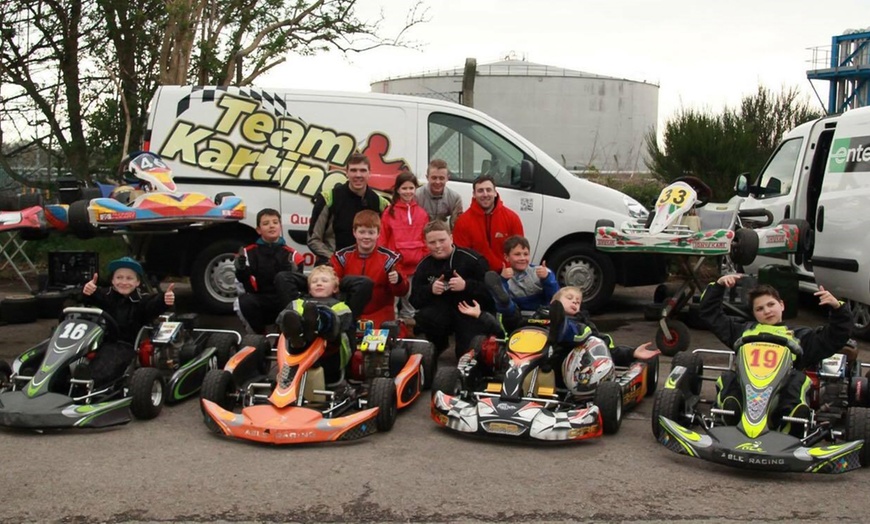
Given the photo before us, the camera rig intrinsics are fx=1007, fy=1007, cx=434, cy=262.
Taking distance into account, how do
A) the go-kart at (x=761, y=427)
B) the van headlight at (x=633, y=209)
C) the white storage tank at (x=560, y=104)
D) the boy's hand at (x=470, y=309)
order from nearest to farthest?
the go-kart at (x=761, y=427), the boy's hand at (x=470, y=309), the van headlight at (x=633, y=209), the white storage tank at (x=560, y=104)

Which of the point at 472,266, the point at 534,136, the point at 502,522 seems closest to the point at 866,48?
the point at 534,136

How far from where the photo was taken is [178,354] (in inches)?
301

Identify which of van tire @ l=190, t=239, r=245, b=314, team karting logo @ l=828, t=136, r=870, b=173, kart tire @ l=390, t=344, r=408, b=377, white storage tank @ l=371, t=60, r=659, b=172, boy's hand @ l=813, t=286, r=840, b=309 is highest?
white storage tank @ l=371, t=60, r=659, b=172

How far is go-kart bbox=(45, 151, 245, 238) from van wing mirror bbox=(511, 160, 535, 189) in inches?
119

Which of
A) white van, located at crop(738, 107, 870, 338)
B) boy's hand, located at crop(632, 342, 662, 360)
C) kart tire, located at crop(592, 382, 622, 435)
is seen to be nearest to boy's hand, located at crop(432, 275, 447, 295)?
boy's hand, located at crop(632, 342, 662, 360)

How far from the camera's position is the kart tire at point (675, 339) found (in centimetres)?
908

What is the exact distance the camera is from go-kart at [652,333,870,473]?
5473mm

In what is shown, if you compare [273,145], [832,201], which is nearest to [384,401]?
[273,145]

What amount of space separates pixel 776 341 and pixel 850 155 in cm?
445

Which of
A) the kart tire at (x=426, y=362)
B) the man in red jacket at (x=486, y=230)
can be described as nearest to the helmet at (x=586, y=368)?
the kart tire at (x=426, y=362)

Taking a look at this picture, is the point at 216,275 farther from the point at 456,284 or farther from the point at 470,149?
the point at 456,284

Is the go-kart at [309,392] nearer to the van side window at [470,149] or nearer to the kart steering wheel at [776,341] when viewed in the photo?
the kart steering wheel at [776,341]

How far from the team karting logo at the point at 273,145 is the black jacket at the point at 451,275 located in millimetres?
2627

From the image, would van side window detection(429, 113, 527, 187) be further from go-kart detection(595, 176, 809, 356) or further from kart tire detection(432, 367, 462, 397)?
kart tire detection(432, 367, 462, 397)
